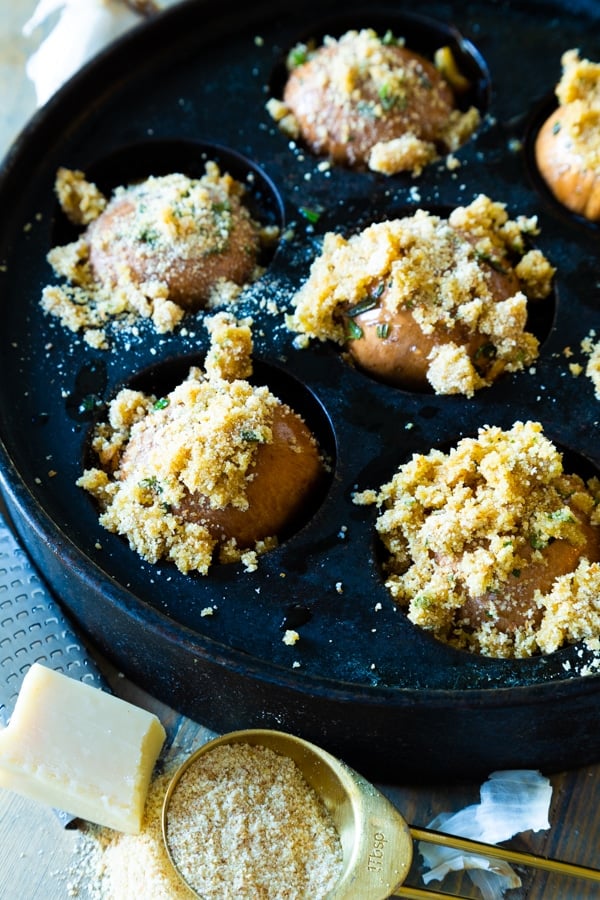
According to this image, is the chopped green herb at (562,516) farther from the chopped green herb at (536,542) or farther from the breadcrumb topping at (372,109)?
the breadcrumb topping at (372,109)

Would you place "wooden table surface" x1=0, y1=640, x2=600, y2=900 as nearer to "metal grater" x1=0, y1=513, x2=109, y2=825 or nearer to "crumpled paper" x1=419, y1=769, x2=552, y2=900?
"crumpled paper" x1=419, y1=769, x2=552, y2=900

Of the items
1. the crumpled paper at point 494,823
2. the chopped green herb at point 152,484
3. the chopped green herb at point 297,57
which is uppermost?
the chopped green herb at point 152,484

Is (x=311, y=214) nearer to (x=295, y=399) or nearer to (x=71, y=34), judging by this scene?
(x=295, y=399)

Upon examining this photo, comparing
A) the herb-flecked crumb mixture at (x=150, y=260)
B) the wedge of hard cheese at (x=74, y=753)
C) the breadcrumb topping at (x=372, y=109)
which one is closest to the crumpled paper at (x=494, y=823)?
the wedge of hard cheese at (x=74, y=753)

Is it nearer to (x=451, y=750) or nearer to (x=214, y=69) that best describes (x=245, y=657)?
(x=451, y=750)

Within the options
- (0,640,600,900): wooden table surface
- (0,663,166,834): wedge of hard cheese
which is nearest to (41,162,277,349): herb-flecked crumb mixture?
(0,663,166,834): wedge of hard cheese

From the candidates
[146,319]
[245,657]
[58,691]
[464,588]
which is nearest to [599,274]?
[464,588]
